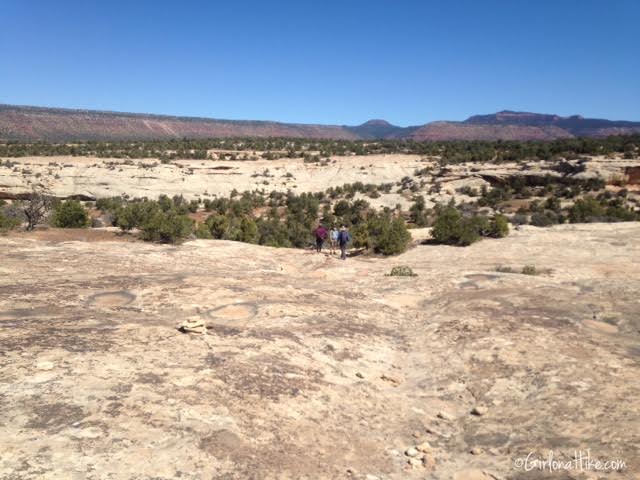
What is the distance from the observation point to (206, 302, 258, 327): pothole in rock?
7.14 m

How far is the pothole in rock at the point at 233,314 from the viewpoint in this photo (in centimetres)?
714

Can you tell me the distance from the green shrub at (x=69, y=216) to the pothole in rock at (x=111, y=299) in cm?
1258

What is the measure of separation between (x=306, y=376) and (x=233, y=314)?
2.42 metres

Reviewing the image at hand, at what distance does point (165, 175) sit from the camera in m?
37.4

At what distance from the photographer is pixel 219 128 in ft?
420

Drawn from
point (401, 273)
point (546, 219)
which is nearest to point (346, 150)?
point (546, 219)

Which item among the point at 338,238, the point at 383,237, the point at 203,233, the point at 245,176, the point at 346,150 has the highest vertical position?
the point at 346,150

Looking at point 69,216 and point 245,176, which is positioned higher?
point 245,176

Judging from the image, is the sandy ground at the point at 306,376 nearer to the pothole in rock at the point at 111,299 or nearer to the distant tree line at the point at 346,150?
the pothole in rock at the point at 111,299

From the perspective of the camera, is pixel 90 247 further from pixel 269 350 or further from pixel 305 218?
pixel 305 218

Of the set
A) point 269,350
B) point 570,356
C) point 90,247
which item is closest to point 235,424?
point 269,350

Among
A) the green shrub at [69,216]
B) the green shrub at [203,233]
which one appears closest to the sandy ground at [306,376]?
the green shrub at [203,233]

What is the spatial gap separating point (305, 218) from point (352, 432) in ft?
78.7

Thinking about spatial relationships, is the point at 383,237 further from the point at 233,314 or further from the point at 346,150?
the point at 346,150
